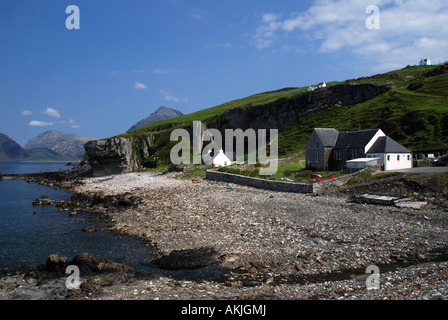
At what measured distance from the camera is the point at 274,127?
8819cm

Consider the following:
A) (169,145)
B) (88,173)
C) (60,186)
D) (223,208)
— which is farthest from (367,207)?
(88,173)

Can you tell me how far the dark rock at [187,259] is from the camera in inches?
552

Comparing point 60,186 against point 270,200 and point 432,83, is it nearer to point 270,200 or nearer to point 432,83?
point 270,200

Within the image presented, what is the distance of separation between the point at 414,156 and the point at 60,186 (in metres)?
58.0

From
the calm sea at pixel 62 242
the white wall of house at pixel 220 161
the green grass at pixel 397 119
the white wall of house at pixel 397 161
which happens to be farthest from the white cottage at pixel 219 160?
the calm sea at pixel 62 242

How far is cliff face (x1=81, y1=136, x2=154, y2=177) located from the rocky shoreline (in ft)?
123

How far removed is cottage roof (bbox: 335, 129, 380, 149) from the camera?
122 ft

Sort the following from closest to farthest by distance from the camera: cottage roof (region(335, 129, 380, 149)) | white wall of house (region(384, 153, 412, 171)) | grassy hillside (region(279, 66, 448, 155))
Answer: white wall of house (region(384, 153, 412, 171)) → cottage roof (region(335, 129, 380, 149)) → grassy hillside (region(279, 66, 448, 155))

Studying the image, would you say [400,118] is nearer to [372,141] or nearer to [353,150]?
[372,141]

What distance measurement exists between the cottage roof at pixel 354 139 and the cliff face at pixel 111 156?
42.7 metres

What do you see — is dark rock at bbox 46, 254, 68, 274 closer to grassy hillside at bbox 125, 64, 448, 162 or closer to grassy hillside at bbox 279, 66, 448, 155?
grassy hillside at bbox 279, 66, 448, 155

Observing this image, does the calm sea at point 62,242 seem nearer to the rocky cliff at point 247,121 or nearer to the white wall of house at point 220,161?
the white wall of house at point 220,161

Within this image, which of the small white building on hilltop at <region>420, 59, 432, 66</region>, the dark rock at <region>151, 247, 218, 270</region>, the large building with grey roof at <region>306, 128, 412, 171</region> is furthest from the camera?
the small white building on hilltop at <region>420, 59, 432, 66</region>

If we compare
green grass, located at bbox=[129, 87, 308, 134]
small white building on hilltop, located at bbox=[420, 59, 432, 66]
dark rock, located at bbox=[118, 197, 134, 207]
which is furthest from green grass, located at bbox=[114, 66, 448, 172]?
small white building on hilltop, located at bbox=[420, 59, 432, 66]
